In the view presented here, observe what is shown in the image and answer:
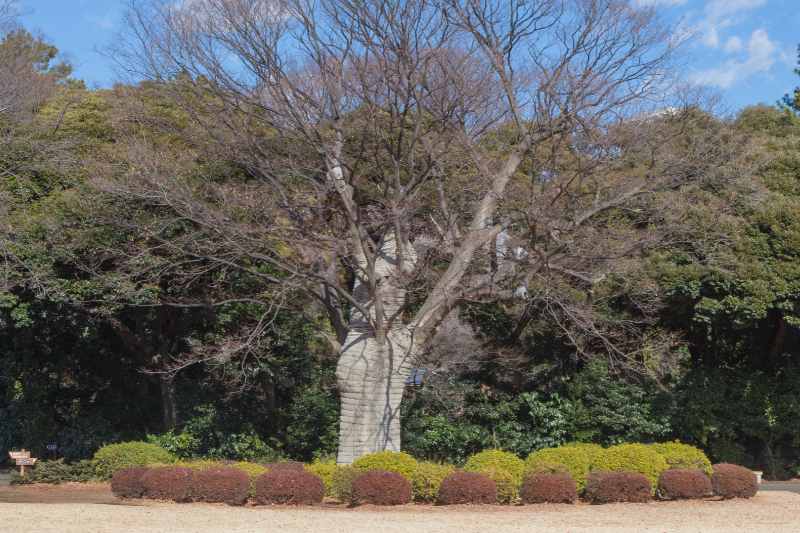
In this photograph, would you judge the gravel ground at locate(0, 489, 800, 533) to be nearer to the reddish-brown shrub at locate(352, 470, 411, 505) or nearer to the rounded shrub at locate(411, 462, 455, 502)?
the reddish-brown shrub at locate(352, 470, 411, 505)

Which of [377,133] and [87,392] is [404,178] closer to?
[377,133]

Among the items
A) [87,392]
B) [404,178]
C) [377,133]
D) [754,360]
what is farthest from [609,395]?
[87,392]

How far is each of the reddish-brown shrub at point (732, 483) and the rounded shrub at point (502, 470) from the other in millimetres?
2799

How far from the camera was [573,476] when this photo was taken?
1324 cm

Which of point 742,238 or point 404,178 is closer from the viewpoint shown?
point 742,238

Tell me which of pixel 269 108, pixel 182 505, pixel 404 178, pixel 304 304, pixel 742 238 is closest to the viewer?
pixel 182 505

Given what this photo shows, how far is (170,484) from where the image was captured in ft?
41.6

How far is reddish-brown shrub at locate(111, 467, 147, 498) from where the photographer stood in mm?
13039

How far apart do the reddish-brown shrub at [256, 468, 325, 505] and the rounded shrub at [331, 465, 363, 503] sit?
30 centimetres

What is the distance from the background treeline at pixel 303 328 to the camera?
1812 centimetres

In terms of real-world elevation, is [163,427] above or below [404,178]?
below

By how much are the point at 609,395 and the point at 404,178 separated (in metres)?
6.55

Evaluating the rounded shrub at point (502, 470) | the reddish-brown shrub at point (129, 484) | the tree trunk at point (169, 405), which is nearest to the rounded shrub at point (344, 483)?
the rounded shrub at point (502, 470)

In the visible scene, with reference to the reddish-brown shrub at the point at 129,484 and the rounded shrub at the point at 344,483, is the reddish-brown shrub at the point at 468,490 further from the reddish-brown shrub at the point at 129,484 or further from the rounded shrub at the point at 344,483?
the reddish-brown shrub at the point at 129,484
